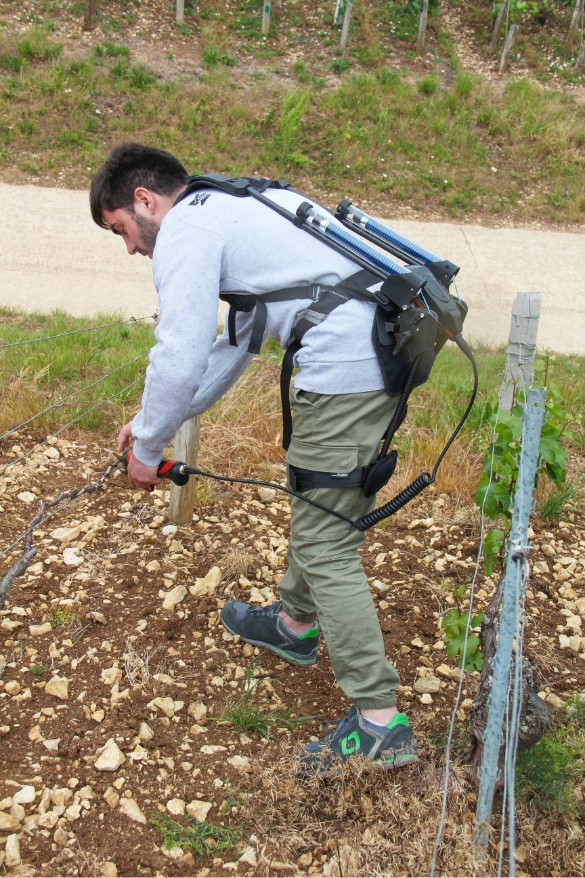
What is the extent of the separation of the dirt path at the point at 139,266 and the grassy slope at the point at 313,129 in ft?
1.71

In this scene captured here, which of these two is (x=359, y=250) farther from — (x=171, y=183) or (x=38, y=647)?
(x=38, y=647)

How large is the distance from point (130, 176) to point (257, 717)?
1.78 m

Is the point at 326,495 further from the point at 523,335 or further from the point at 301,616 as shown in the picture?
the point at 523,335

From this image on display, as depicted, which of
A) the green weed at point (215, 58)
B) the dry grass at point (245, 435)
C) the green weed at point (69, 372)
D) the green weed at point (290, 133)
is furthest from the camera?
the green weed at point (215, 58)

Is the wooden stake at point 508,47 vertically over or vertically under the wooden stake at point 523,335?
over

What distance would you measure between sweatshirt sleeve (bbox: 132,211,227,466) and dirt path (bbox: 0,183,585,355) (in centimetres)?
410

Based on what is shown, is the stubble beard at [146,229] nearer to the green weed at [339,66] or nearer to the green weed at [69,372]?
the green weed at [69,372]

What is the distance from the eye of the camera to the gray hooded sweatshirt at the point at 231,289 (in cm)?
208

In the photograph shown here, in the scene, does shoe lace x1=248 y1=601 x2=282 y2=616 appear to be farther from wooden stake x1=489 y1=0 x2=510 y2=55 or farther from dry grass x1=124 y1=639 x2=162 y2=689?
wooden stake x1=489 y1=0 x2=510 y2=55

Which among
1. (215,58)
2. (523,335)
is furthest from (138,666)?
(215,58)

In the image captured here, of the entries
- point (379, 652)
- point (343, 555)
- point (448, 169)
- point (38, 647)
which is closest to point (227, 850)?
point (379, 652)

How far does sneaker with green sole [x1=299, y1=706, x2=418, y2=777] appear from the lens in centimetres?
226

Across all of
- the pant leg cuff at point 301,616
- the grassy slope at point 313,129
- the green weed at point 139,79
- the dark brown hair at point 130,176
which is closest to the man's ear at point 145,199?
the dark brown hair at point 130,176

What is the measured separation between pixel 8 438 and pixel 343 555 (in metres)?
2.39
